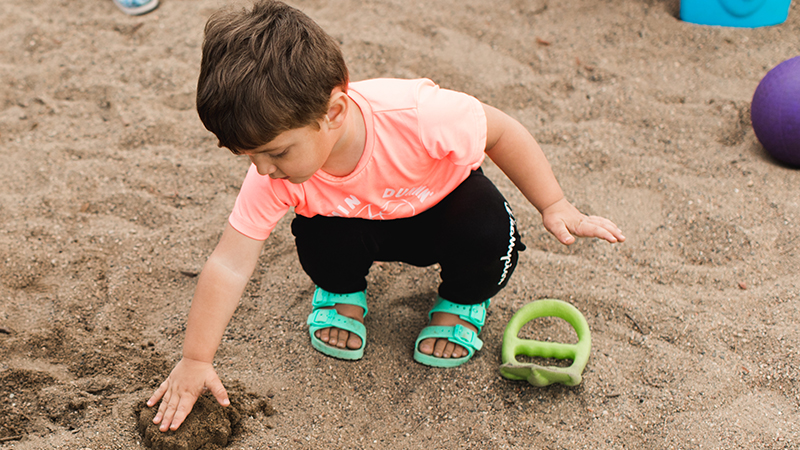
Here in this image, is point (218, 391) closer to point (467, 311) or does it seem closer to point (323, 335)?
point (323, 335)

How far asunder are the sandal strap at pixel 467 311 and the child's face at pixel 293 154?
2.03 ft

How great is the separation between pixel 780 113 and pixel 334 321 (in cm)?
163

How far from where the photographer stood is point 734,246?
193 centimetres

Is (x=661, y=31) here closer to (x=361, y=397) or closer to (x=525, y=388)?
(x=525, y=388)

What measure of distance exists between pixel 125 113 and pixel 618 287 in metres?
1.95

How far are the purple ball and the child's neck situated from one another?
1.52 m

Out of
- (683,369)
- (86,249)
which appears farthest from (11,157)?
(683,369)

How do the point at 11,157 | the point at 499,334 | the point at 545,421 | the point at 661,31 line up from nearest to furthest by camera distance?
1. the point at 545,421
2. the point at 499,334
3. the point at 11,157
4. the point at 661,31

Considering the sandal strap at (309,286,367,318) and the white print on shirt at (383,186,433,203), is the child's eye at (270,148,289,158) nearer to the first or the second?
the white print on shirt at (383,186,433,203)

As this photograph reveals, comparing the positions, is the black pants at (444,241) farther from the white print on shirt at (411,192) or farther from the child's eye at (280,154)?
the child's eye at (280,154)

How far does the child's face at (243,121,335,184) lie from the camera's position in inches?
49.1

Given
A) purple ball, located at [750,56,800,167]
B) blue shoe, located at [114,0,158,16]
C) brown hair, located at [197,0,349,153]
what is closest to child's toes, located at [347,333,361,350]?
brown hair, located at [197,0,349,153]

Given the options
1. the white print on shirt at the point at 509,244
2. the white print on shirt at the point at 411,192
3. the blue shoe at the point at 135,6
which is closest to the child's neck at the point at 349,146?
the white print on shirt at the point at 411,192

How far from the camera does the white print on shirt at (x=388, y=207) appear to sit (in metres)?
1.53
